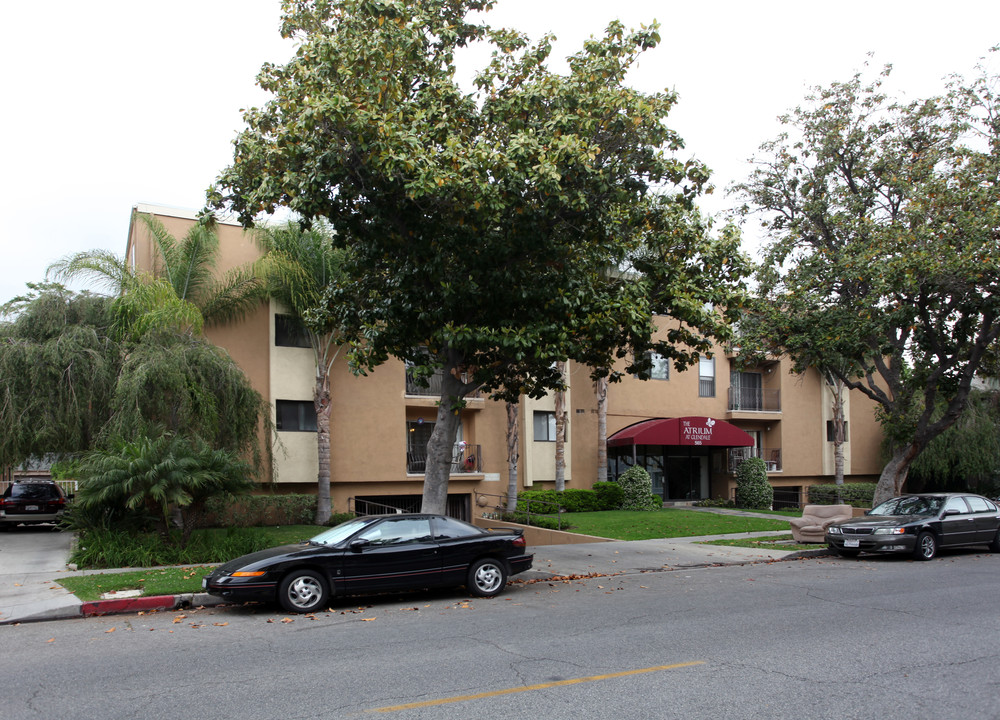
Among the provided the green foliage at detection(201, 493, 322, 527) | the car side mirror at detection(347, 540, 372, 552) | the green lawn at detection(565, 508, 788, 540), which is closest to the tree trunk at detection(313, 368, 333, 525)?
the green foliage at detection(201, 493, 322, 527)

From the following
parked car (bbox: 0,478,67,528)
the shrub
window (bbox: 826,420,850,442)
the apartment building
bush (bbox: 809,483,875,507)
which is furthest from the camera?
window (bbox: 826,420,850,442)

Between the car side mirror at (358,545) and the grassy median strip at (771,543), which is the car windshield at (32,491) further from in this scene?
the grassy median strip at (771,543)

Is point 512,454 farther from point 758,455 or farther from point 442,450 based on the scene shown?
point 758,455

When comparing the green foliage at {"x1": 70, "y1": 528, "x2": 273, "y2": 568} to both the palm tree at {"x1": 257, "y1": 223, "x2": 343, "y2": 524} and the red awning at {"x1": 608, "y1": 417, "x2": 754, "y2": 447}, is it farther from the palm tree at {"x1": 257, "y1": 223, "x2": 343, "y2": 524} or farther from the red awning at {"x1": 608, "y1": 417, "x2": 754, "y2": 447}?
the red awning at {"x1": 608, "y1": 417, "x2": 754, "y2": 447}

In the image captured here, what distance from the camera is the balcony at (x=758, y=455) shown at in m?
33.6

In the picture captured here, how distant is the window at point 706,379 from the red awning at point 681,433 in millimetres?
2309

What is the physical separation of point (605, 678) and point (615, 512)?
2063 centimetres

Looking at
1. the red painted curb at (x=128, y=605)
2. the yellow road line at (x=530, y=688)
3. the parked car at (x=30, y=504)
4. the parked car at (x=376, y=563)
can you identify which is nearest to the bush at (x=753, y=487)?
the parked car at (x=376, y=563)

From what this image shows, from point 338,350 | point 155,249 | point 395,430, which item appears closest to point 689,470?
point 395,430

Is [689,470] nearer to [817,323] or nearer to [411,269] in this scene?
[817,323]

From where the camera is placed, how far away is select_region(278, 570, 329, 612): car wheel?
9992mm

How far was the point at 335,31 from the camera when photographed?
1332cm

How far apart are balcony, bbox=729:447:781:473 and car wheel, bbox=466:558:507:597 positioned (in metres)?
23.5

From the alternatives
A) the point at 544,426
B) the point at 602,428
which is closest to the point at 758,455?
the point at 602,428
